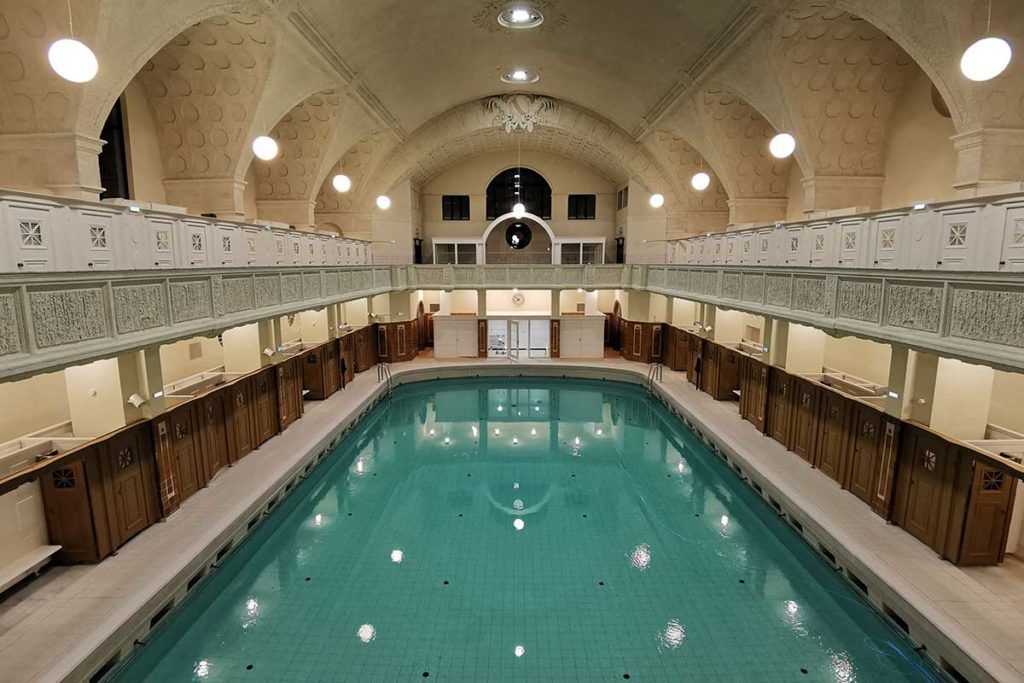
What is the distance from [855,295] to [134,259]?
9814 mm

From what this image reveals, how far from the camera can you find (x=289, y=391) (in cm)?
1264

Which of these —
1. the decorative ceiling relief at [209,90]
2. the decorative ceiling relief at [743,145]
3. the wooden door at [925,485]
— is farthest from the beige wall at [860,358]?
the decorative ceiling relief at [209,90]

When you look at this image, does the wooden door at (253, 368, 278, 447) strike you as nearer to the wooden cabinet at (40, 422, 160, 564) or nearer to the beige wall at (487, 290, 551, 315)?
the wooden cabinet at (40, 422, 160, 564)

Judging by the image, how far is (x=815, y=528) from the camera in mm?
7848

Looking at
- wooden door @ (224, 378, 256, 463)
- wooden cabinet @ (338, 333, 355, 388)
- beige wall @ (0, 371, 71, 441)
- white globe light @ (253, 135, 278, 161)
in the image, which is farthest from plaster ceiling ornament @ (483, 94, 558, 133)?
beige wall @ (0, 371, 71, 441)

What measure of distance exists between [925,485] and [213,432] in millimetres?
11320

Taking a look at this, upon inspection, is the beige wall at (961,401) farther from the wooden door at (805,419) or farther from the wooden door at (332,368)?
the wooden door at (332,368)

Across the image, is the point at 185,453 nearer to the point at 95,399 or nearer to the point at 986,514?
the point at 95,399

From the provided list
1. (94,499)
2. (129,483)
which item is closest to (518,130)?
(129,483)

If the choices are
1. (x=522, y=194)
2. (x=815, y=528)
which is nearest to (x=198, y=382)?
(x=815, y=528)

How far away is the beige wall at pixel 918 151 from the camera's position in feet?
33.5

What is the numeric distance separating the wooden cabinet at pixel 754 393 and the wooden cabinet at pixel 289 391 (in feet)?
36.0

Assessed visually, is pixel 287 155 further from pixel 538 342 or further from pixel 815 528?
pixel 815 528

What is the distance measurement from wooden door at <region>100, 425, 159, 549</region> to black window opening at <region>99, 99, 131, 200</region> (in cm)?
653
